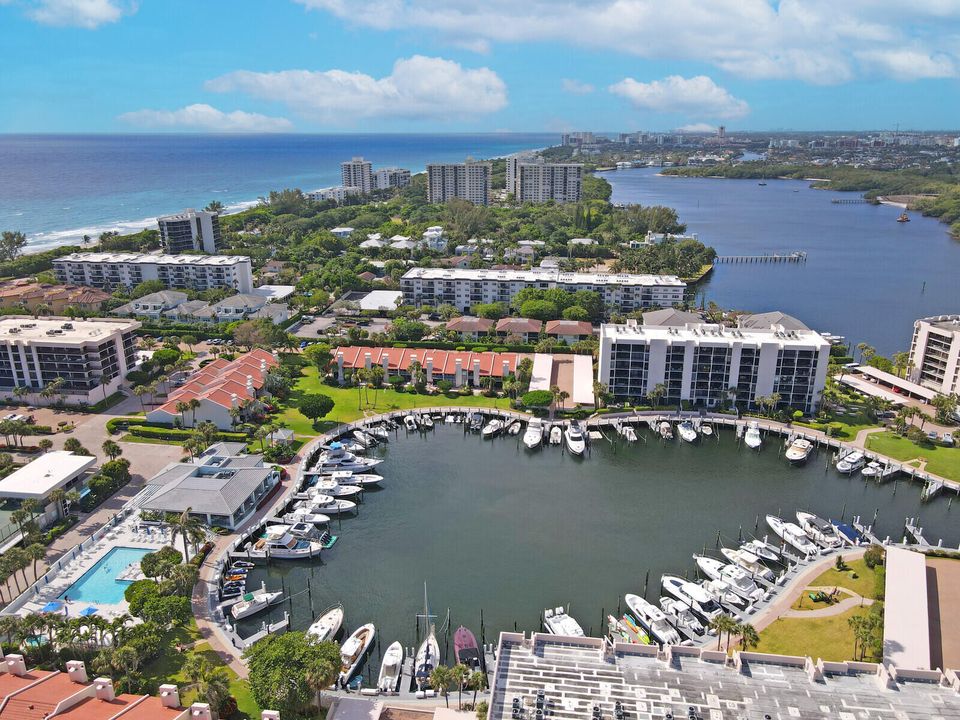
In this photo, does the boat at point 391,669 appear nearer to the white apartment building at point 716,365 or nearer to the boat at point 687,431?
the boat at point 687,431

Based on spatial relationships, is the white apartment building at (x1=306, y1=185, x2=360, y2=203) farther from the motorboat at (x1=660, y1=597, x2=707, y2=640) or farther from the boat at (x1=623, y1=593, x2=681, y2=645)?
the motorboat at (x1=660, y1=597, x2=707, y2=640)

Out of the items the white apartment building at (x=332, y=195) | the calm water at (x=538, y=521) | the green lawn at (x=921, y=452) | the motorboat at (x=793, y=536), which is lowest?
the calm water at (x=538, y=521)

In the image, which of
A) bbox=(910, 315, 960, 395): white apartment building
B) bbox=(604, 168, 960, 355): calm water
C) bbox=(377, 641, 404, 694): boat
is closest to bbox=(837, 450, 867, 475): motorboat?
bbox=(910, 315, 960, 395): white apartment building

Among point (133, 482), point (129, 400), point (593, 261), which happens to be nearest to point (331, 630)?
point (133, 482)

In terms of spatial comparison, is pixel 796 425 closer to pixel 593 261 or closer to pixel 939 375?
pixel 939 375

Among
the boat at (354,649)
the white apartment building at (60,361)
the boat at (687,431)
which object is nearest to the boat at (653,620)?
the boat at (354,649)

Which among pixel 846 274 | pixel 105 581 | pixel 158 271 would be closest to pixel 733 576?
pixel 105 581
